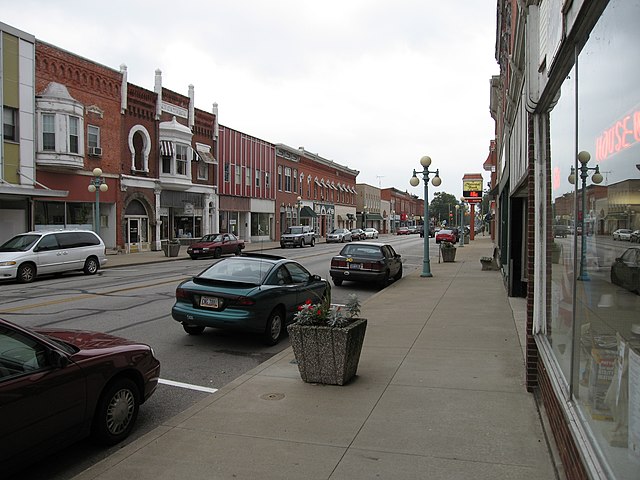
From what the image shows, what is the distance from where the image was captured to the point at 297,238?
4272cm

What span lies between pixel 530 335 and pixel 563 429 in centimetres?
213

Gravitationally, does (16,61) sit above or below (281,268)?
above

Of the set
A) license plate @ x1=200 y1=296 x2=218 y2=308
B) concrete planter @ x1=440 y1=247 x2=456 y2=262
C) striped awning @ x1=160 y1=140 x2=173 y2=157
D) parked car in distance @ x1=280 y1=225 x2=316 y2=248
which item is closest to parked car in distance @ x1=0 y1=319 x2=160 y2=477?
license plate @ x1=200 y1=296 x2=218 y2=308

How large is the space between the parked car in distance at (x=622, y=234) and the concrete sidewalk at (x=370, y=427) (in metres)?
2.12

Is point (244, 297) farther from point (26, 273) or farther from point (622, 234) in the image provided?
point (26, 273)

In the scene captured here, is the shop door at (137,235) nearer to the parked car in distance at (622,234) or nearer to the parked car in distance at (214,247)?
the parked car in distance at (214,247)

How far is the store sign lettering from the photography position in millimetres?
2391

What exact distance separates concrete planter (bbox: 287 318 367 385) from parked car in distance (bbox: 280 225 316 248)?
36.2 meters

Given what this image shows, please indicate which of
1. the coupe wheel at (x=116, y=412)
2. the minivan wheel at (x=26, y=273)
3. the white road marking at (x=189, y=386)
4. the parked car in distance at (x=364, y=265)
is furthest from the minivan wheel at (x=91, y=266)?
the coupe wheel at (x=116, y=412)

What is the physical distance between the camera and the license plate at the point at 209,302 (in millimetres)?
8648

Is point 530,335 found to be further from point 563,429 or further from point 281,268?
point 281,268


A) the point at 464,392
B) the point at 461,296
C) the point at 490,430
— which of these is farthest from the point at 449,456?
the point at 461,296

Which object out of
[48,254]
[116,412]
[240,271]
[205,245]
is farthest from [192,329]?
[205,245]

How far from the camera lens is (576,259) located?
3.76 metres
